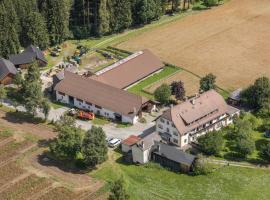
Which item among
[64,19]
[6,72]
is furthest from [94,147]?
[64,19]

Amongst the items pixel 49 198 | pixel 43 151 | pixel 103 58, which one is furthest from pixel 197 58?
pixel 49 198

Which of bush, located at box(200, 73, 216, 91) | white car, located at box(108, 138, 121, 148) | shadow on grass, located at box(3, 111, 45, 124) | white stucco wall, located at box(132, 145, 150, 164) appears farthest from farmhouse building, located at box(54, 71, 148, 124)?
bush, located at box(200, 73, 216, 91)

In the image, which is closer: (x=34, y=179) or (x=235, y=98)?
(x=34, y=179)

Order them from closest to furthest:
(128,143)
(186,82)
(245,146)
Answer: (245,146), (128,143), (186,82)

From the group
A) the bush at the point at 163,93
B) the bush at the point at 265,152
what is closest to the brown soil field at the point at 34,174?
the bush at the point at 163,93

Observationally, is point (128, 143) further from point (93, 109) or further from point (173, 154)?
point (93, 109)

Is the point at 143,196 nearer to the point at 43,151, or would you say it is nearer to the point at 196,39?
the point at 43,151

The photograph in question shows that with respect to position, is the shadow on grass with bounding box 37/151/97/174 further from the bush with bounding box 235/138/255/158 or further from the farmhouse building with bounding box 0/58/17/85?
the farmhouse building with bounding box 0/58/17/85
